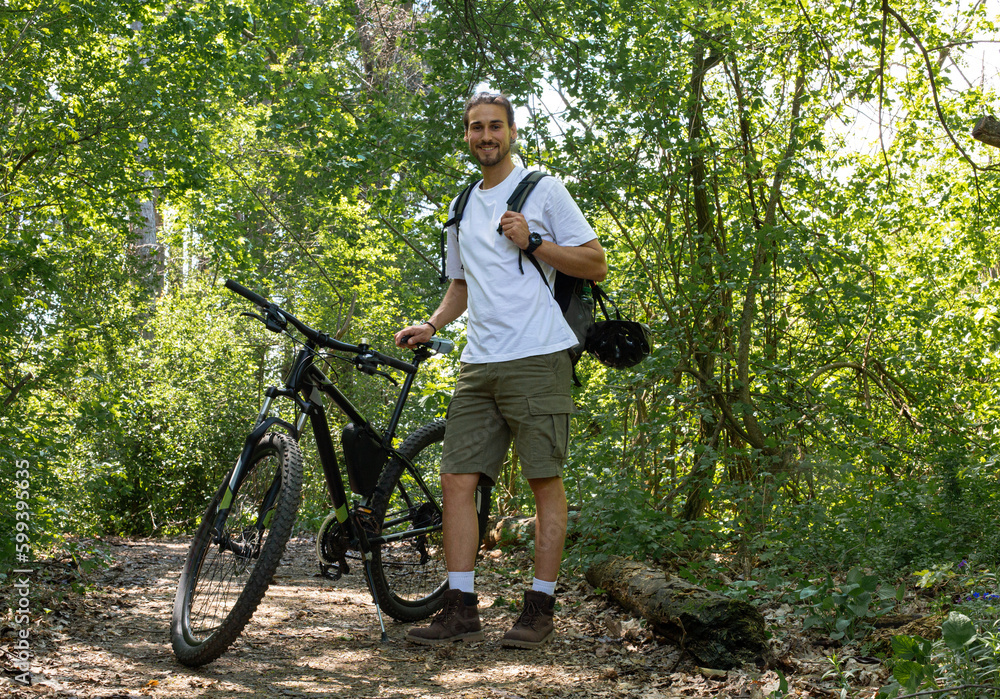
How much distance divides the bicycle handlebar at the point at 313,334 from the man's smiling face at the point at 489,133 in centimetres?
77

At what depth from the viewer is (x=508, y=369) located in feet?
10.1

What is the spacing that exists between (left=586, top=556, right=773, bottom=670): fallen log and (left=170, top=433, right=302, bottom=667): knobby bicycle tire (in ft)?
4.54

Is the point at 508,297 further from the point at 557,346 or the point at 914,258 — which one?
the point at 914,258

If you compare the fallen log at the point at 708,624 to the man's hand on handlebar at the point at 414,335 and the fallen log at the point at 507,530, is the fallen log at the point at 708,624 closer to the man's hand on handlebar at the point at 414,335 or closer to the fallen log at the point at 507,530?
the man's hand on handlebar at the point at 414,335

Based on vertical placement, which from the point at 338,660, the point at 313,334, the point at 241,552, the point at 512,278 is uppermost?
the point at 512,278

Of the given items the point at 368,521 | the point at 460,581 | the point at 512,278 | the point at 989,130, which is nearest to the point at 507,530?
the point at 368,521

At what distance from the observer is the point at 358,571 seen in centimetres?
534

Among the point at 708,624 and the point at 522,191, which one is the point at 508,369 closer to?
the point at 522,191

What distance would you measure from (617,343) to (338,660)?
5.21 ft

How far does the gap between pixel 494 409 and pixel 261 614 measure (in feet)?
4.94

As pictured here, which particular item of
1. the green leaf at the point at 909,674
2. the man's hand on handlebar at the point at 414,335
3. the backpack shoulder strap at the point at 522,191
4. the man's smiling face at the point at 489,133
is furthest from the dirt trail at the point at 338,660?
the man's smiling face at the point at 489,133

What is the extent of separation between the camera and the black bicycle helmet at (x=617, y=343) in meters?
3.24

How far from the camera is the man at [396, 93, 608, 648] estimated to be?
3072 millimetres

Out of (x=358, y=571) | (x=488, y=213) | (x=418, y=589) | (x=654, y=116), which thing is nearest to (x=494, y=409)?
(x=488, y=213)
